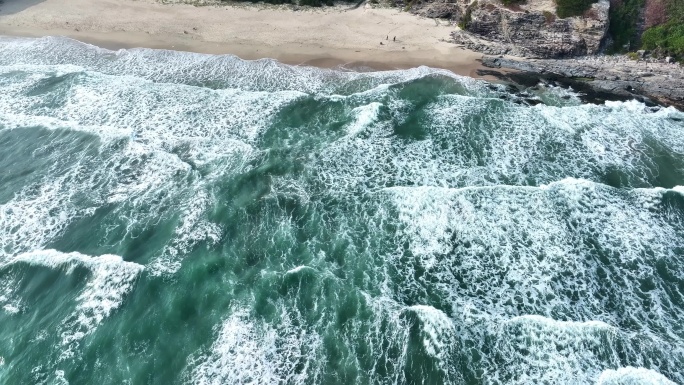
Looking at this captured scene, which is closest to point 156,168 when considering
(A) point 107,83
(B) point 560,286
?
(A) point 107,83

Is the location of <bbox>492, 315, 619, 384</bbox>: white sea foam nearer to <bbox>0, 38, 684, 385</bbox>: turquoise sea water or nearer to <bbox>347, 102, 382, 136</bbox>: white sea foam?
<bbox>0, 38, 684, 385</bbox>: turquoise sea water

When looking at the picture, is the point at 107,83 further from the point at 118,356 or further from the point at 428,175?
the point at 428,175

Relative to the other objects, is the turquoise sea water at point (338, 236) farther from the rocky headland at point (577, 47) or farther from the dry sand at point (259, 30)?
the dry sand at point (259, 30)

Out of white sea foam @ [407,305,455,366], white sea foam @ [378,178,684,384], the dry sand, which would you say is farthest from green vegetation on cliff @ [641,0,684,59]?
white sea foam @ [407,305,455,366]

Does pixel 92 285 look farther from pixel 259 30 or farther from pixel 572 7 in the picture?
pixel 572 7

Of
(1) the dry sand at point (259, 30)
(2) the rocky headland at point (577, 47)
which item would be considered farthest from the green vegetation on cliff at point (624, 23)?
(1) the dry sand at point (259, 30)

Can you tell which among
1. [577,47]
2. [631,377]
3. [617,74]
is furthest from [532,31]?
[631,377]
